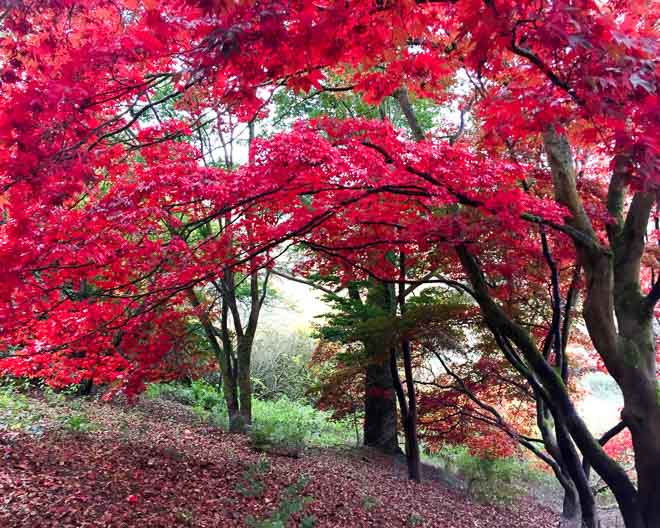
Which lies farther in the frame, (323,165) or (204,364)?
(204,364)

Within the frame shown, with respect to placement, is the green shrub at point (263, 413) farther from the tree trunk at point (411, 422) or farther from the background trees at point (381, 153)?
the background trees at point (381, 153)

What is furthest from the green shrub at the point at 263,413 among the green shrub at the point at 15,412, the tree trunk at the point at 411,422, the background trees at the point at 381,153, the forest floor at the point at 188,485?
the background trees at the point at 381,153

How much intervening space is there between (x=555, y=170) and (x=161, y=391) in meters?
11.1

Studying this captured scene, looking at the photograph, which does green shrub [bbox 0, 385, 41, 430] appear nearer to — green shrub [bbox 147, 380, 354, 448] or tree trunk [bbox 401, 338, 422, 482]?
green shrub [bbox 147, 380, 354, 448]

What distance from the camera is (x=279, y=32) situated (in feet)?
8.07

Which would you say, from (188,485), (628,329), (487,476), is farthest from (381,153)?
(487,476)

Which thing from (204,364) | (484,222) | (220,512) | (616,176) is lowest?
(220,512)

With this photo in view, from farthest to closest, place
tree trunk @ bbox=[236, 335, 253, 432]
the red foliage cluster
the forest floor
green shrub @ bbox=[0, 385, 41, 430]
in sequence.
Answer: tree trunk @ bbox=[236, 335, 253, 432]
green shrub @ bbox=[0, 385, 41, 430]
the forest floor
the red foliage cluster

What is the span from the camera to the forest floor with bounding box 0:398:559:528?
419cm

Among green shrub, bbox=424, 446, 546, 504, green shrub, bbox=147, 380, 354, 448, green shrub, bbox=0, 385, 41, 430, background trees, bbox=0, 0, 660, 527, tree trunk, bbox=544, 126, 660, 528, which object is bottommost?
green shrub, bbox=424, 446, 546, 504

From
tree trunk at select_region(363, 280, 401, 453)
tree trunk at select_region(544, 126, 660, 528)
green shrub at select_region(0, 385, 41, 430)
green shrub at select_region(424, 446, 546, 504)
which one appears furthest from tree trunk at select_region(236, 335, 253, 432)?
tree trunk at select_region(544, 126, 660, 528)

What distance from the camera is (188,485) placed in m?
5.00

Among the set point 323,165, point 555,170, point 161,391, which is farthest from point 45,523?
point 161,391

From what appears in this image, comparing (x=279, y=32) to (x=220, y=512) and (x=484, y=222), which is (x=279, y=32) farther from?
(x=220, y=512)
